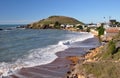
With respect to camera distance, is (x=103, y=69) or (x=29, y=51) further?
(x=29, y=51)

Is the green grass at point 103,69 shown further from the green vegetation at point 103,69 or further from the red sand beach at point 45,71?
the red sand beach at point 45,71

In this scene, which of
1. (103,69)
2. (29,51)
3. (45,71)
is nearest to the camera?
(103,69)

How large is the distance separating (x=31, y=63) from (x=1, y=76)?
27.1 feet

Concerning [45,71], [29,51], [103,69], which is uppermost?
[103,69]

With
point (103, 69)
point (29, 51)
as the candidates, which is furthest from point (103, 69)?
point (29, 51)

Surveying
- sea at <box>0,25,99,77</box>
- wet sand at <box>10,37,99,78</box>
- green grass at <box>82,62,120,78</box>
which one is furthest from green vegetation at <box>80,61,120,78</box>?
sea at <box>0,25,99,77</box>

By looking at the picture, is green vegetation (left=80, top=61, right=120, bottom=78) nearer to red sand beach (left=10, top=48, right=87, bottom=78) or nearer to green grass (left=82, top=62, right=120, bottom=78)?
green grass (left=82, top=62, right=120, bottom=78)

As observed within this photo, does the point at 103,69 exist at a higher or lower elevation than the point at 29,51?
higher

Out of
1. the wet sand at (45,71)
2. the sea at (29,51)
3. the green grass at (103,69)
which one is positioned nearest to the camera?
the green grass at (103,69)

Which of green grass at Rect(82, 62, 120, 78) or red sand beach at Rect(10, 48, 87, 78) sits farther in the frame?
red sand beach at Rect(10, 48, 87, 78)

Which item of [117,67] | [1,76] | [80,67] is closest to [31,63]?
[1,76]

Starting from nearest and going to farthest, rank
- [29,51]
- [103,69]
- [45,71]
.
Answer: [103,69] < [45,71] < [29,51]

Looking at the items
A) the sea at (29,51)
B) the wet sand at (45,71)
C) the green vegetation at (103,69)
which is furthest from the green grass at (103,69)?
the sea at (29,51)

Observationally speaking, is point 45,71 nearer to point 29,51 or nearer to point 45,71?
point 45,71
